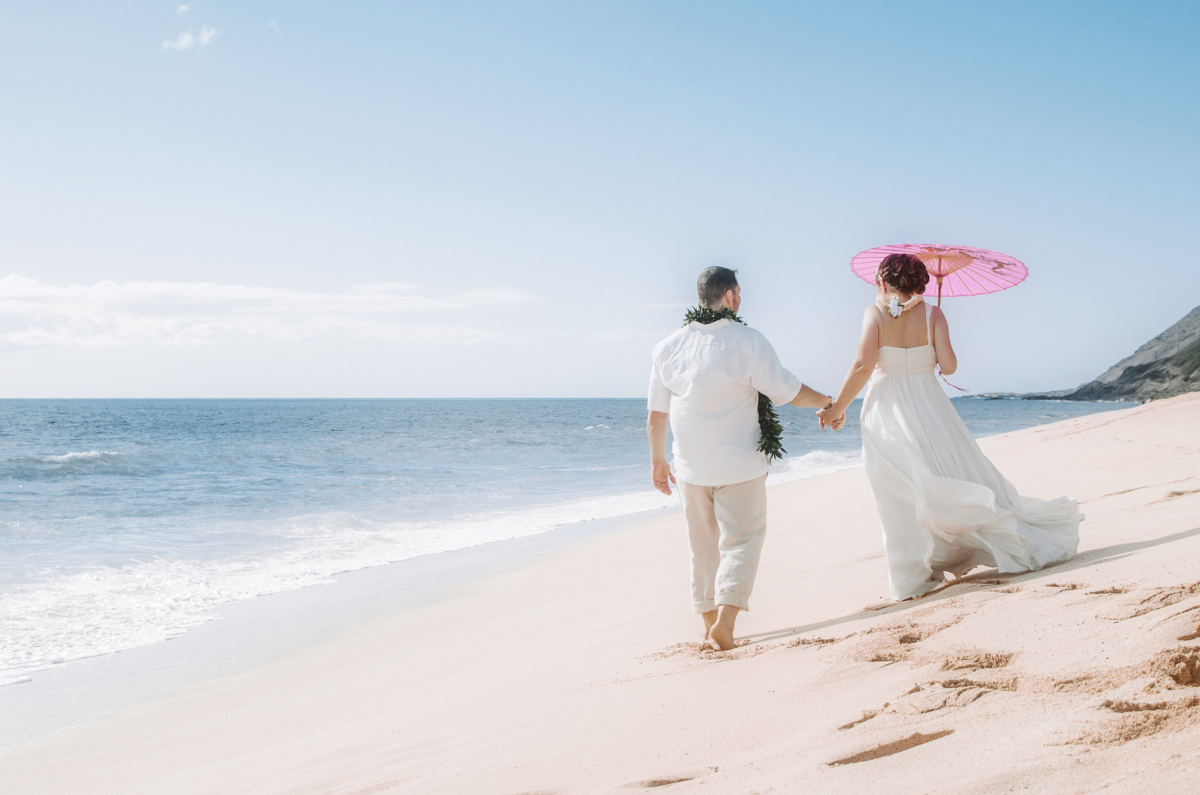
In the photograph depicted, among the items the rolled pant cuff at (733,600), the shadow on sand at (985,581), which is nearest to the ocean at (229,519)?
the rolled pant cuff at (733,600)

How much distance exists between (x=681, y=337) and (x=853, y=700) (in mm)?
1895

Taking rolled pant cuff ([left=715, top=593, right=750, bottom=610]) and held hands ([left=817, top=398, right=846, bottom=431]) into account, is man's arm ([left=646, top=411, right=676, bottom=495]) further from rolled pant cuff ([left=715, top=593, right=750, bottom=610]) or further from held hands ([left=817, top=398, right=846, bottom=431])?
held hands ([left=817, top=398, right=846, bottom=431])

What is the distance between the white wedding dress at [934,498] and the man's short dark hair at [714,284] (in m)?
1.01

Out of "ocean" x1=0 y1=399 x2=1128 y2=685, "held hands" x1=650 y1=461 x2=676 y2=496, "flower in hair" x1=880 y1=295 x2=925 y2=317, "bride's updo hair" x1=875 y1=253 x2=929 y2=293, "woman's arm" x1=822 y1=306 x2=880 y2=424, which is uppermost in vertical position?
"bride's updo hair" x1=875 y1=253 x2=929 y2=293

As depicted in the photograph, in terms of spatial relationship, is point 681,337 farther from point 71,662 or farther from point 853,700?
point 71,662

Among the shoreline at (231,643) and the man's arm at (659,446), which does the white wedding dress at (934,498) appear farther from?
the shoreline at (231,643)

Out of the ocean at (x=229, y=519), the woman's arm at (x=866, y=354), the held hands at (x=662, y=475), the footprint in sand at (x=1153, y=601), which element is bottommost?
the ocean at (x=229, y=519)

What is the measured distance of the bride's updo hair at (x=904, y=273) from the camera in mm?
4133

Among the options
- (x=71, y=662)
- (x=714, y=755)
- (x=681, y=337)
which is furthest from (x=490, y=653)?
(x=71, y=662)

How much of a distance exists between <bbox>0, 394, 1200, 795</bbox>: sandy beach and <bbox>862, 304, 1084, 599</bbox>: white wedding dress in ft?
0.48

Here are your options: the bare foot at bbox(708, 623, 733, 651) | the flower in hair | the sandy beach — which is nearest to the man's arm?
the bare foot at bbox(708, 623, 733, 651)

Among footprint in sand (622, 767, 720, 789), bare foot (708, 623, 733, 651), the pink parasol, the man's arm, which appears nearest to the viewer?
footprint in sand (622, 767, 720, 789)

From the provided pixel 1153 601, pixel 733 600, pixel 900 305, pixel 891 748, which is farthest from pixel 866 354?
pixel 891 748

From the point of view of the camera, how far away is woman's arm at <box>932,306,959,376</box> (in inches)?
162
